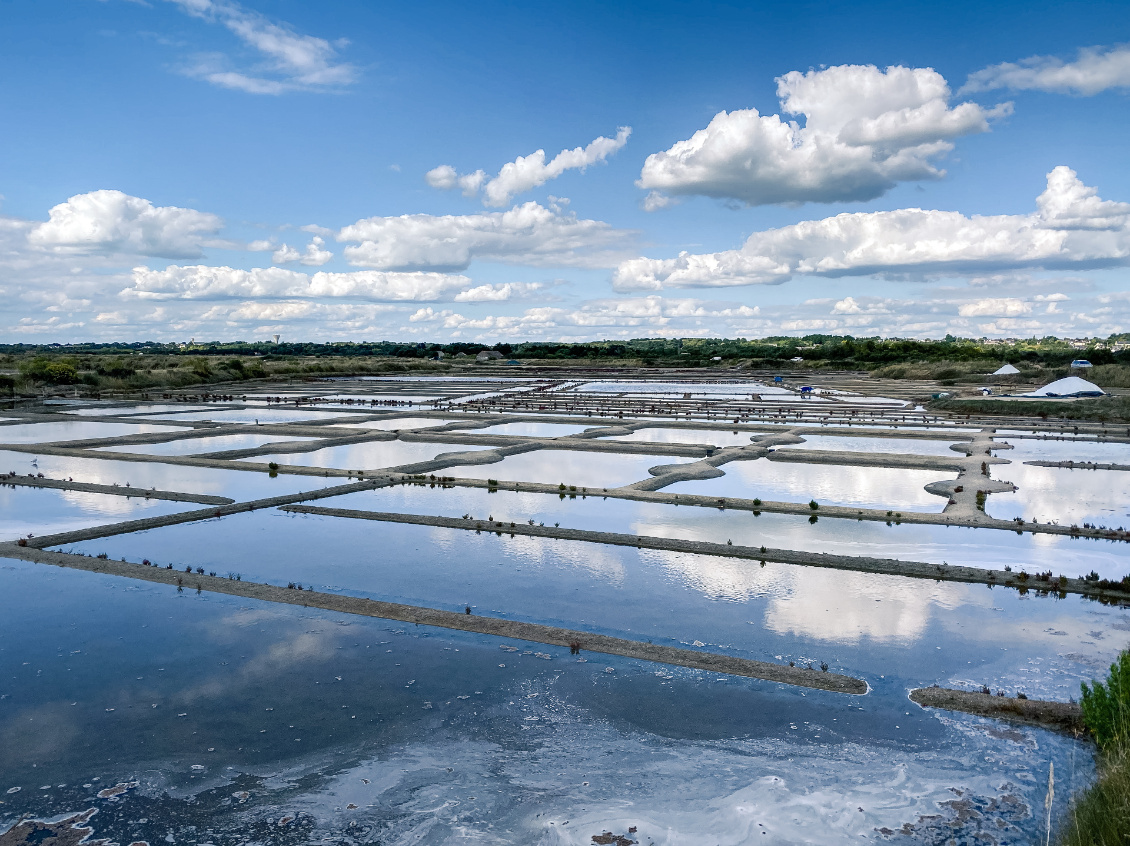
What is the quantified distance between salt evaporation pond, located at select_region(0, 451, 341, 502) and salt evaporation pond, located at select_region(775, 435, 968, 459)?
18.7 metres

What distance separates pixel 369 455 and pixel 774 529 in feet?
56.3

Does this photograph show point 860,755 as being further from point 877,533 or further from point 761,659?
point 877,533

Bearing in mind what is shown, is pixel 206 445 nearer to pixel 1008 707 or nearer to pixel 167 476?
pixel 167 476

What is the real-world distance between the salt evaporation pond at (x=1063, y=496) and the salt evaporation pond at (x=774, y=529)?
2317 mm

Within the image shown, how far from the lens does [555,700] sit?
9375 millimetres

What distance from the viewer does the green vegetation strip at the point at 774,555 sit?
44.7 ft

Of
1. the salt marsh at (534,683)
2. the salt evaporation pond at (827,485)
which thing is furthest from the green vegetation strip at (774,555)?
the salt evaporation pond at (827,485)

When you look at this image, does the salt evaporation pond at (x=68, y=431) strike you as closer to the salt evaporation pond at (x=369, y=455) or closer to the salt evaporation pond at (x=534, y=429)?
the salt evaporation pond at (x=369, y=455)

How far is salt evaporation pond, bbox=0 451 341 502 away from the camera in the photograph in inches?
897

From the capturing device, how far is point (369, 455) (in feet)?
98.3

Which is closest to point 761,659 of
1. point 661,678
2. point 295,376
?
point 661,678

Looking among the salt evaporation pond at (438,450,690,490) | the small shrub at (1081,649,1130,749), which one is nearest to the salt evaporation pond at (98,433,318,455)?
the salt evaporation pond at (438,450,690,490)

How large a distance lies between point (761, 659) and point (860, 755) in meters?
2.35

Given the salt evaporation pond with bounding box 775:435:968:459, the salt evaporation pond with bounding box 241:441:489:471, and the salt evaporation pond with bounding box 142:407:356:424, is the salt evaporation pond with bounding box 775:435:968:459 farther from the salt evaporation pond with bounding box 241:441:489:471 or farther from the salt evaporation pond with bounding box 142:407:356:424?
the salt evaporation pond with bounding box 142:407:356:424
